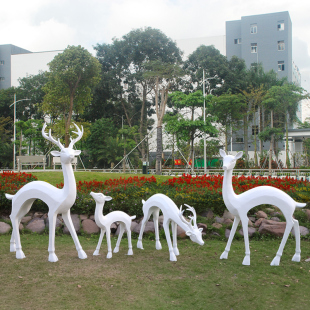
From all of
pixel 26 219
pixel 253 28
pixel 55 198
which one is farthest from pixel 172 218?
pixel 253 28

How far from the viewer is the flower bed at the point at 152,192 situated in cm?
962

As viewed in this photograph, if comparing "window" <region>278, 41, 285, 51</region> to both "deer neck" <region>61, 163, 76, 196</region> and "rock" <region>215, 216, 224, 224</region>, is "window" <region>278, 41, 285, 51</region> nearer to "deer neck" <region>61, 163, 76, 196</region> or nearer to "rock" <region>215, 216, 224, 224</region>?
"rock" <region>215, 216, 224, 224</region>

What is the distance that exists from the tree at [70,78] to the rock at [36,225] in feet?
61.4

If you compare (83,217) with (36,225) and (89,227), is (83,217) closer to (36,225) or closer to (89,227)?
(89,227)

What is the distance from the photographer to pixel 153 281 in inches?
220

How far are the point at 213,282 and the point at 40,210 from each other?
6.63 meters

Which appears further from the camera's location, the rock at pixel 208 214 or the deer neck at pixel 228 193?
the rock at pixel 208 214

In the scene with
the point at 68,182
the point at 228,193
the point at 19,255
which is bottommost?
the point at 19,255

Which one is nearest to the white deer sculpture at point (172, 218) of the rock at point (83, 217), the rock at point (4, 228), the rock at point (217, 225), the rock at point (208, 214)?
the rock at point (217, 225)

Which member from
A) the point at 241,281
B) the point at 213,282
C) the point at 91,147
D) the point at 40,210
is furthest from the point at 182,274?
the point at 91,147

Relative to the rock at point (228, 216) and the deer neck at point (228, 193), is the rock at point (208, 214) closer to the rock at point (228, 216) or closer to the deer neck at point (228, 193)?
the rock at point (228, 216)

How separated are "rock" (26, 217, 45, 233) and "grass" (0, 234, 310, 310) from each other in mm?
1801

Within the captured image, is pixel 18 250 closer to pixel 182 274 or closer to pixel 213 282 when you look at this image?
pixel 182 274

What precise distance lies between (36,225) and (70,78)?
21.3 m
